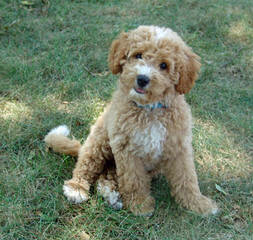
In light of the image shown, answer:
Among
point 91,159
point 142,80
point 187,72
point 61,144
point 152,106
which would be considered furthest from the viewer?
point 61,144

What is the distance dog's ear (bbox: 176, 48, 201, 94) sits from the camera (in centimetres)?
267

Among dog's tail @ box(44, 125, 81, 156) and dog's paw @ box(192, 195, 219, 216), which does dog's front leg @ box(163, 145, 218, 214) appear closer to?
dog's paw @ box(192, 195, 219, 216)

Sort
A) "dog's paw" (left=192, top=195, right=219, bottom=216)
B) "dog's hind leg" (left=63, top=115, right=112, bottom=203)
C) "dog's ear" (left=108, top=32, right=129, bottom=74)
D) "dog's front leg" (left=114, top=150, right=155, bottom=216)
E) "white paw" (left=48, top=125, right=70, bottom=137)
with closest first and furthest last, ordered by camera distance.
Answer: "dog's ear" (left=108, top=32, right=129, bottom=74) → "dog's front leg" (left=114, top=150, right=155, bottom=216) → "dog's paw" (left=192, top=195, right=219, bottom=216) → "dog's hind leg" (left=63, top=115, right=112, bottom=203) → "white paw" (left=48, top=125, right=70, bottom=137)

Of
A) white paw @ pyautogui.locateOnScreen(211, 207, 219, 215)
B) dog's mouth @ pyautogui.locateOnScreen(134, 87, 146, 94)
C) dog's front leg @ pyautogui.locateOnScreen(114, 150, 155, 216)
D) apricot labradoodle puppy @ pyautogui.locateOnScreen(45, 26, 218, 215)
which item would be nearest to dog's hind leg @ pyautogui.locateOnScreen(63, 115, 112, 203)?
apricot labradoodle puppy @ pyautogui.locateOnScreen(45, 26, 218, 215)

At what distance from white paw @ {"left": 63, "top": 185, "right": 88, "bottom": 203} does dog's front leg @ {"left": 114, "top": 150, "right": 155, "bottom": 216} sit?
0.33m

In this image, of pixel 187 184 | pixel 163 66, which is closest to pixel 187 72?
pixel 163 66

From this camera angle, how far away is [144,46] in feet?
8.65

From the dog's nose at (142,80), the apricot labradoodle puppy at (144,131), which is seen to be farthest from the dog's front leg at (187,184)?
the dog's nose at (142,80)

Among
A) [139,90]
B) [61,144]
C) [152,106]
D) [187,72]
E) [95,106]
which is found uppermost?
[187,72]

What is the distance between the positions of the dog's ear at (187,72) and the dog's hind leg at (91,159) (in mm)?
878

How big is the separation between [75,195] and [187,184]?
967mm

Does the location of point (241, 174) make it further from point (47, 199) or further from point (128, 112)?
point (47, 199)

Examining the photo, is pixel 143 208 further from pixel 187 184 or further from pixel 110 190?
pixel 187 184

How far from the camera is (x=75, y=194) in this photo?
3.06 meters
